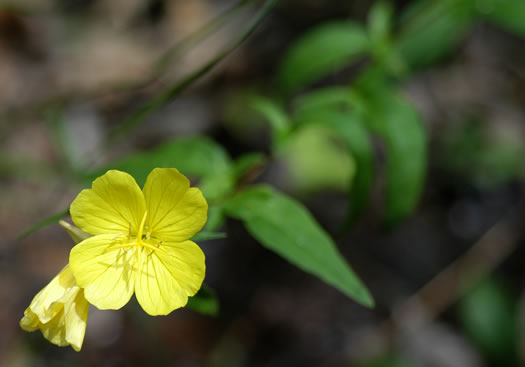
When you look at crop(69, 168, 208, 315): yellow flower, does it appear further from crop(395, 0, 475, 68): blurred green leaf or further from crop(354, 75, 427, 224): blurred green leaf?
crop(395, 0, 475, 68): blurred green leaf

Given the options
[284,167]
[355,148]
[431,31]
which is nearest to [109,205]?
[355,148]

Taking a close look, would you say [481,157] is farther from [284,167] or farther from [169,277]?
[169,277]

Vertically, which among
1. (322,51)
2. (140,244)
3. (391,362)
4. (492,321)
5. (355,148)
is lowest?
(391,362)

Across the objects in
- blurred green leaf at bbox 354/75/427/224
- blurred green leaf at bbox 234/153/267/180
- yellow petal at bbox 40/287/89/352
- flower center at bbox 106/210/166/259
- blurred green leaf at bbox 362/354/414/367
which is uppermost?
blurred green leaf at bbox 354/75/427/224

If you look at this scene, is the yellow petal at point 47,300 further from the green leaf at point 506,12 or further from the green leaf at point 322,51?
the green leaf at point 506,12

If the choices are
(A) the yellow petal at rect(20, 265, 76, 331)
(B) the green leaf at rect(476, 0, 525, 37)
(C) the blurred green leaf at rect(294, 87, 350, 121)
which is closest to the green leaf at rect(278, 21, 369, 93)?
(C) the blurred green leaf at rect(294, 87, 350, 121)

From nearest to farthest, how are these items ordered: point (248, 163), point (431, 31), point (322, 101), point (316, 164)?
point (248, 163) → point (322, 101) → point (431, 31) → point (316, 164)

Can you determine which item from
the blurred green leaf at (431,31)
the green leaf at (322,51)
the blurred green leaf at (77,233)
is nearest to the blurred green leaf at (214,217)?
the blurred green leaf at (77,233)
